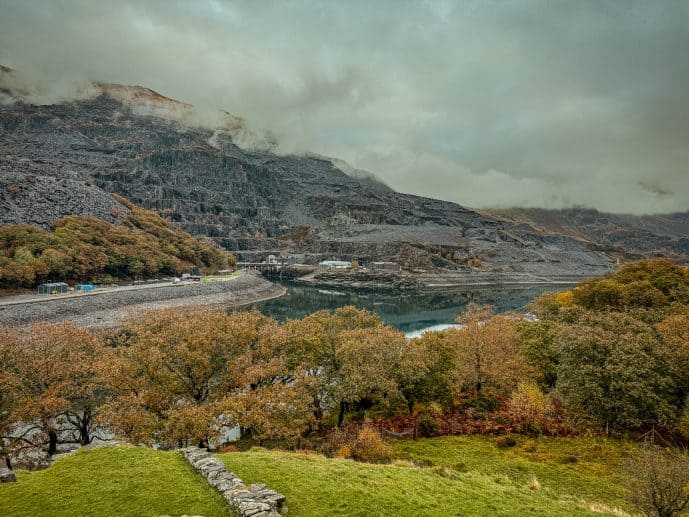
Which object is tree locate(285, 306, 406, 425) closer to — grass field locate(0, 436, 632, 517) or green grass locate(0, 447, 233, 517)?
grass field locate(0, 436, 632, 517)

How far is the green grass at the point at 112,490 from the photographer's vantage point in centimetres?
966

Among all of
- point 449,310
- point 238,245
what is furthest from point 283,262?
point 449,310

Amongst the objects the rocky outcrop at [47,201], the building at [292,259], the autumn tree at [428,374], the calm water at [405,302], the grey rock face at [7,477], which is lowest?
the calm water at [405,302]

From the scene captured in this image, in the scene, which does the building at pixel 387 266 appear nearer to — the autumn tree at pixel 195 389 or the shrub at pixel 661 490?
the autumn tree at pixel 195 389

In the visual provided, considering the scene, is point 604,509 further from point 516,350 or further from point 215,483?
point 516,350

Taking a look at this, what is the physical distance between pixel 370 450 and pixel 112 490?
11611mm

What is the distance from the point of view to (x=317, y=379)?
2455 centimetres

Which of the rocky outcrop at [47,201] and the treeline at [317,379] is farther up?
the rocky outcrop at [47,201]

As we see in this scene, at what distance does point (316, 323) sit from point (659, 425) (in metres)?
23.5

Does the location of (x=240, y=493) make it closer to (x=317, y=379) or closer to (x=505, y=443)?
(x=317, y=379)

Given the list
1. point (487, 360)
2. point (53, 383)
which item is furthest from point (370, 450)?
point (53, 383)

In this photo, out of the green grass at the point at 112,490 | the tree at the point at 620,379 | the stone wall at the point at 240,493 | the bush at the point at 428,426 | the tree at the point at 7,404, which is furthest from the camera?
the bush at the point at 428,426

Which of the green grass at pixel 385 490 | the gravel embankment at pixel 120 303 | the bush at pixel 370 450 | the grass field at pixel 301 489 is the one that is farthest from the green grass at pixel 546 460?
the gravel embankment at pixel 120 303

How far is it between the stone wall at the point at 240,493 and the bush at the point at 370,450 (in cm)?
843
